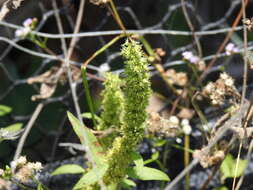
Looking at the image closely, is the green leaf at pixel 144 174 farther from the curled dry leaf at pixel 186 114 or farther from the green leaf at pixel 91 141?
the curled dry leaf at pixel 186 114

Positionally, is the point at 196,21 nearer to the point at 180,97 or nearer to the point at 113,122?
the point at 180,97

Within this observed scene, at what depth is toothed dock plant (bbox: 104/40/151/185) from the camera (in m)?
A: 0.63

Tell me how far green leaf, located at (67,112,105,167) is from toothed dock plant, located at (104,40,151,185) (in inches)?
0.7

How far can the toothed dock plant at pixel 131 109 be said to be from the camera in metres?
0.63

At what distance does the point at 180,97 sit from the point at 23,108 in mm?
453

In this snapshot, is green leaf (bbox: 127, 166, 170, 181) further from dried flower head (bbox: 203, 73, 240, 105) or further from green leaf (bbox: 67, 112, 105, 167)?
dried flower head (bbox: 203, 73, 240, 105)

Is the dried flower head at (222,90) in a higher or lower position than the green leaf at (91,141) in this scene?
higher

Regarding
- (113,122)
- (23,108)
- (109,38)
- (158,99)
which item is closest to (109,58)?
(109,38)

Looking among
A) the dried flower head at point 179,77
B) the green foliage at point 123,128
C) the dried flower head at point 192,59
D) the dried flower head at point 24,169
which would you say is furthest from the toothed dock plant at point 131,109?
the dried flower head at point 179,77

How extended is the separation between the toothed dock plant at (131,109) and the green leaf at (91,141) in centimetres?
2

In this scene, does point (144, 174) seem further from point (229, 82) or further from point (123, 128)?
point (229, 82)

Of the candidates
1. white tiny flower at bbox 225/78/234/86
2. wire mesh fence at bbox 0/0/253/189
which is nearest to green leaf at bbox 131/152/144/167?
white tiny flower at bbox 225/78/234/86

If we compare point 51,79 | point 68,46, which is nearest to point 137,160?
point 51,79

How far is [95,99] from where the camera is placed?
4.01 ft
